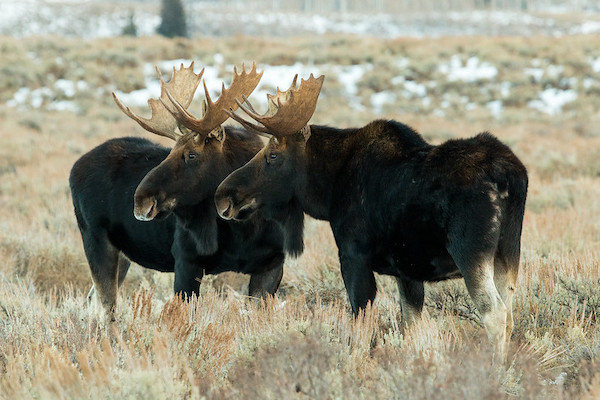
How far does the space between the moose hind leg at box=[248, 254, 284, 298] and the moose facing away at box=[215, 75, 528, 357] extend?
341mm

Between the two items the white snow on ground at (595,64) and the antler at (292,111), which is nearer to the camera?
the antler at (292,111)

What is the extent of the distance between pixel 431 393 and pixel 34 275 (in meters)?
5.61

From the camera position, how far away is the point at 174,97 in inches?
243

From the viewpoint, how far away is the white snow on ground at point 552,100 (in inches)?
1001

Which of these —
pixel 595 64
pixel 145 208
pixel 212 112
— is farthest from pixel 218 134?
pixel 595 64

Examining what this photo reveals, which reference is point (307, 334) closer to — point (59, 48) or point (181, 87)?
point (181, 87)

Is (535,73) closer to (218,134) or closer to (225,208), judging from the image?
(218,134)

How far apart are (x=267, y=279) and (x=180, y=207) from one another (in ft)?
2.95

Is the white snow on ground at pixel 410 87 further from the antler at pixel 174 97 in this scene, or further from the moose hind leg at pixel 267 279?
the moose hind leg at pixel 267 279

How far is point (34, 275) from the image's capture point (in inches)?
297

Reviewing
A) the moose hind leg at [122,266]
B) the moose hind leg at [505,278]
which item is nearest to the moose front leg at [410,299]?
the moose hind leg at [505,278]

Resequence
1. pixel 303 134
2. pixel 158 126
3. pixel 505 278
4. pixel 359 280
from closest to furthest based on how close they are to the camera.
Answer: pixel 505 278, pixel 359 280, pixel 303 134, pixel 158 126

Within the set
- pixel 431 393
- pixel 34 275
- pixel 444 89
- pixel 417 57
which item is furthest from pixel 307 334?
pixel 417 57

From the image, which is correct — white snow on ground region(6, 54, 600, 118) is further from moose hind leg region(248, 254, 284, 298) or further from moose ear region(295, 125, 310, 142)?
moose ear region(295, 125, 310, 142)
